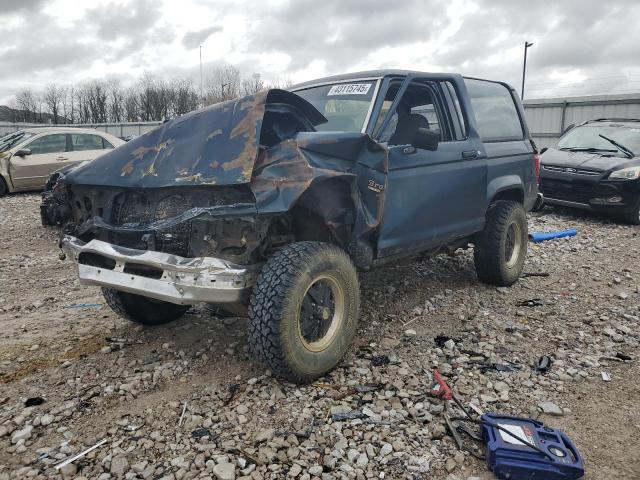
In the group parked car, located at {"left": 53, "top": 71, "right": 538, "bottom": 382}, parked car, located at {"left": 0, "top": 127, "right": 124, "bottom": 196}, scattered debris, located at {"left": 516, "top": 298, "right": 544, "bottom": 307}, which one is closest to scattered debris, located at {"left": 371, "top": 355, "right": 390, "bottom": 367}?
parked car, located at {"left": 53, "top": 71, "right": 538, "bottom": 382}

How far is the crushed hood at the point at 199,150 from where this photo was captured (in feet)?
10.0

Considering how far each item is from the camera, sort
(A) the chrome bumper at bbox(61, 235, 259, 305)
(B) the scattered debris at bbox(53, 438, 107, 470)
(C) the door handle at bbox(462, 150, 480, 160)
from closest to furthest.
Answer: (B) the scattered debris at bbox(53, 438, 107, 470)
(A) the chrome bumper at bbox(61, 235, 259, 305)
(C) the door handle at bbox(462, 150, 480, 160)

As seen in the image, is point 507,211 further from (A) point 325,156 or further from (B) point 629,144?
(B) point 629,144

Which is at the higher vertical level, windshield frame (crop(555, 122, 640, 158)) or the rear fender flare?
windshield frame (crop(555, 122, 640, 158))

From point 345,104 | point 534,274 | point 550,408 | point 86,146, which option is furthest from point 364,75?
point 86,146

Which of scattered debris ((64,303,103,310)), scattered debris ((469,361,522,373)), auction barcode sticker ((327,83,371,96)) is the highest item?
auction barcode sticker ((327,83,371,96))

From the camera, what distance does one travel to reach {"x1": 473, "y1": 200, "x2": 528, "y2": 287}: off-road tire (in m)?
5.04

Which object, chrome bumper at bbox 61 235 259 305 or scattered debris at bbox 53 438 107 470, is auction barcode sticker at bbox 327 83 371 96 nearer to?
chrome bumper at bbox 61 235 259 305

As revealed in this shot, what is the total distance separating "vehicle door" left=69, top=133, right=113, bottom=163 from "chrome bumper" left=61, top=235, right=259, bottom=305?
31.4 ft

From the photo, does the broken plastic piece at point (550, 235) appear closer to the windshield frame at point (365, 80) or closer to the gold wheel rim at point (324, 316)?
the windshield frame at point (365, 80)

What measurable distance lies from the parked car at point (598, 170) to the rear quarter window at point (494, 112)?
4.31 m

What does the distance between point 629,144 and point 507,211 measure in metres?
6.00

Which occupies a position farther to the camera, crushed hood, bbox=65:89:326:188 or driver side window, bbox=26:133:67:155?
driver side window, bbox=26:133:67:155

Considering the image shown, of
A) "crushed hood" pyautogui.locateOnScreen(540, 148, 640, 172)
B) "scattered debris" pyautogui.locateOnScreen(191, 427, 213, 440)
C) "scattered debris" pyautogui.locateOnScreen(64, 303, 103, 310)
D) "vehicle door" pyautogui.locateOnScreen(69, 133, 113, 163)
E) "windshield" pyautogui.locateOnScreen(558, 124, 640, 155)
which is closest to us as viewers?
"scattered debris" pyautogui.locateOnScreen(191, 427, 213, 440)
